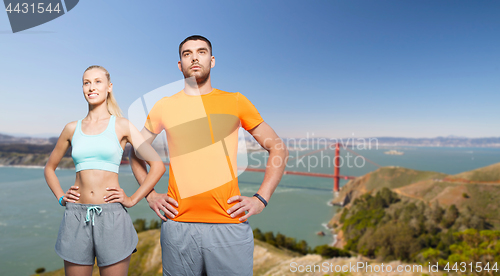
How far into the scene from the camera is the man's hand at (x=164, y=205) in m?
1.14

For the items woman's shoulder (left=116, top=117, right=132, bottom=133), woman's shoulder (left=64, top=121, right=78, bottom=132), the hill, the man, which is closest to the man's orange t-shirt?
the man

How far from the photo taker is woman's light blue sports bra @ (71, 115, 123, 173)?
1179mm

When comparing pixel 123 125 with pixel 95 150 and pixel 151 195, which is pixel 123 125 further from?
pixel 151 195

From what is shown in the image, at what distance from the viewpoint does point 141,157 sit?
127 cm

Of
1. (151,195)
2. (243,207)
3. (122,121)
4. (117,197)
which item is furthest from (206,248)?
(122,121)

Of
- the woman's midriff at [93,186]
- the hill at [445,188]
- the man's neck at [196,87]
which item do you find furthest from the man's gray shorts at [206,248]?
the hill at [445,188]

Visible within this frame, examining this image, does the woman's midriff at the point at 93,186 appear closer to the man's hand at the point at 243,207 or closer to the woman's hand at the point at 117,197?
the woman's hand at the point at 117,197

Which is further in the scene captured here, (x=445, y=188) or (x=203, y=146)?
(x=445, y=188)

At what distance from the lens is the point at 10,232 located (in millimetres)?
35656

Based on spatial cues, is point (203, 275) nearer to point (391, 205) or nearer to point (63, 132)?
point (63, 132)

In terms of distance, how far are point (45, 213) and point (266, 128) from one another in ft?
170

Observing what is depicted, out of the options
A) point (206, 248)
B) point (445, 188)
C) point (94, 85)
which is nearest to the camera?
point (206, 248)

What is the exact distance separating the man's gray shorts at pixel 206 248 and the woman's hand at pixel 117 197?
24 centimetres

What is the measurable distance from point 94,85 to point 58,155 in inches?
15.9
